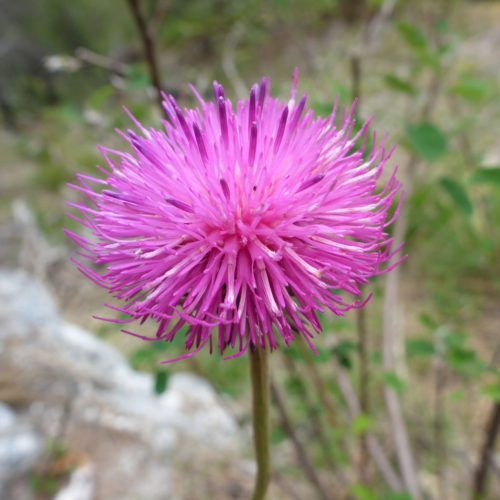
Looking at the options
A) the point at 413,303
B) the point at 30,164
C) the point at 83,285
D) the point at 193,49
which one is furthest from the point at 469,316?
the point at 30,164

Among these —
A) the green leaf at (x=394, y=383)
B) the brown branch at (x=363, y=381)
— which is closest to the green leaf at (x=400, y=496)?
the brown branch at (x=363, y=381)

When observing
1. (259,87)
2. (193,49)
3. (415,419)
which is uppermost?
(193,49)

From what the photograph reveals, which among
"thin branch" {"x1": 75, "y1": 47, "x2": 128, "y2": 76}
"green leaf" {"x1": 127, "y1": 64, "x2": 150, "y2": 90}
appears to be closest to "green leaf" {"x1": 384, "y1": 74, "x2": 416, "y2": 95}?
"green leaf" {"x1": 127, "y1": 64, "x2": 150, "y2": 90}

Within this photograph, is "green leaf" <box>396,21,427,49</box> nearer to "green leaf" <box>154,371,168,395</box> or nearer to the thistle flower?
the thistle flower

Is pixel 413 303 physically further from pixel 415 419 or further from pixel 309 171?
pixel 309 171

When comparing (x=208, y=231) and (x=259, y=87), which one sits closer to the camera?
(x=208, y=231)

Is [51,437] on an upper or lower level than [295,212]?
lower

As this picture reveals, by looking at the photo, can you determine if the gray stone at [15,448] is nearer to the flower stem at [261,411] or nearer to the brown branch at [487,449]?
the flower stem at [261,411]
